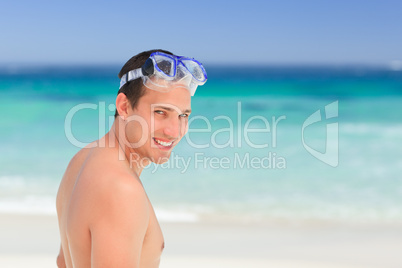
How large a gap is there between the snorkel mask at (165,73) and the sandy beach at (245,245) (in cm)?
268

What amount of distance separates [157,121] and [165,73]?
16 centimetres

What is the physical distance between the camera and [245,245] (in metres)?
4.80

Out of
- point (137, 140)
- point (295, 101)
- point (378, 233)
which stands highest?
point (295, 101)

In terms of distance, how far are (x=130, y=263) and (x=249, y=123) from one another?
13.6 m

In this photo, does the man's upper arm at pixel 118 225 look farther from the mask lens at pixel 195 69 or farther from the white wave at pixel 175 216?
the white wave at pixel 175 216

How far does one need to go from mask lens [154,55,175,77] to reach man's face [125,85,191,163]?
6 cm

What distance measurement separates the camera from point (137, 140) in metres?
1.79

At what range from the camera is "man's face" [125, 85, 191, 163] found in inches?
69.1

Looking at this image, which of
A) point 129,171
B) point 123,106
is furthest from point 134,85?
point 129,171

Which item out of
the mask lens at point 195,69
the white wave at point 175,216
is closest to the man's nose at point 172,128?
the mask lens at point 195,69

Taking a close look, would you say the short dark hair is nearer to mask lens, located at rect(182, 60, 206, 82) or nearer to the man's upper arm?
mask lens, located at rect(182, 60, 206, 82)

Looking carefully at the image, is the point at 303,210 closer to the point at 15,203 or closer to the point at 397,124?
the point at 15,203

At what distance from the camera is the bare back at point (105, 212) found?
4.66 ft

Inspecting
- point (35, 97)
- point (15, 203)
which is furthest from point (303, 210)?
point (35, 97)
